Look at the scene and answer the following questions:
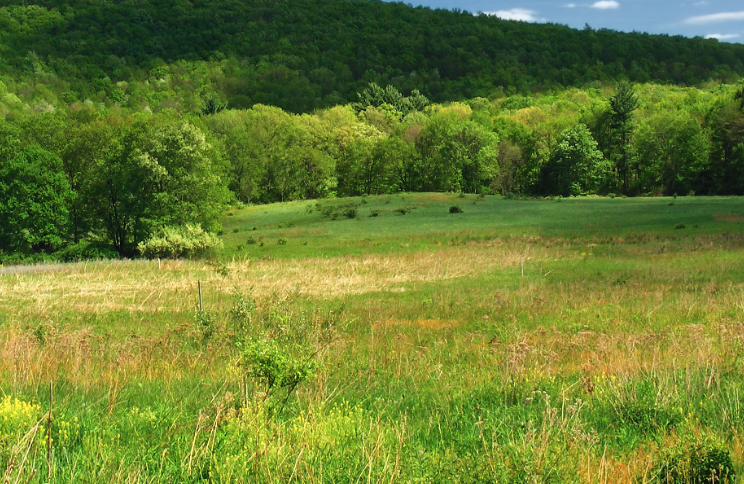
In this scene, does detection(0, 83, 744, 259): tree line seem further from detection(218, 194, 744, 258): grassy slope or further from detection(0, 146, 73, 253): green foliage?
detection(218, 194, 744, 258): grassy slope

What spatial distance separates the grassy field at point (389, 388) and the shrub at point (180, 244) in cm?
1995

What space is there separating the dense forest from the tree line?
0.25 meters

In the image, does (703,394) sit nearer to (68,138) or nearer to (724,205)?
(724,205)

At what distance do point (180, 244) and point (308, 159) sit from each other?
61.4m

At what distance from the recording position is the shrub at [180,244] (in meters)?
42.9

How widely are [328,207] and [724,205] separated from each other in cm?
4471

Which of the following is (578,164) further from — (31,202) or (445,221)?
(31,202)

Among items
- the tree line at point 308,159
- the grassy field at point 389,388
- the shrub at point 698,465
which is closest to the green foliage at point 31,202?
the tree line at point 308,159

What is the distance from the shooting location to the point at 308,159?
10250cm

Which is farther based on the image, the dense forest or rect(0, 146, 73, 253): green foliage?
the dense forest

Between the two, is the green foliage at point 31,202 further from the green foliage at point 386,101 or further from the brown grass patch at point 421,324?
the green foliage at point 386,101

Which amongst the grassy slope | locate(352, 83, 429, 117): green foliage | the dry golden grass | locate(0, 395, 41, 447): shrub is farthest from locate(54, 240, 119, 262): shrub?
locate(352, 83, 429, 117): green foliage

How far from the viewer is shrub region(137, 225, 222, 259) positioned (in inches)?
1688

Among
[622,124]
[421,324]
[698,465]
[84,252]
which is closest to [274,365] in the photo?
[698,465]
